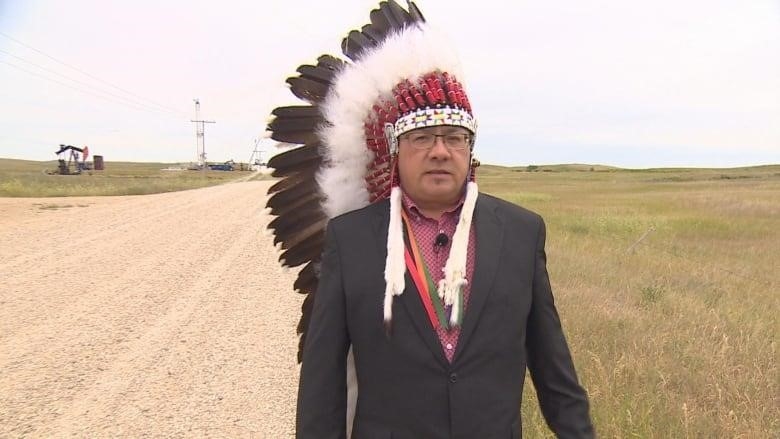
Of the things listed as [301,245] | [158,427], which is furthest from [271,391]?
[301,245]

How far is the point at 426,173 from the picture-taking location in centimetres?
167

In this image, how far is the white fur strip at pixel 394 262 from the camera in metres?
1.55

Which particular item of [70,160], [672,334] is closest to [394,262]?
[672,334]

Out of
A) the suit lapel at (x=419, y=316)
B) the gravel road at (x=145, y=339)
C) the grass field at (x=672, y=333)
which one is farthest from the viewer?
the gravel road at (x=145, y=339)

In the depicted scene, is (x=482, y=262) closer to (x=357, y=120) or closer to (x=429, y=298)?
(x=429, y=298)

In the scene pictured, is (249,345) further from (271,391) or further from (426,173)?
(426,173)

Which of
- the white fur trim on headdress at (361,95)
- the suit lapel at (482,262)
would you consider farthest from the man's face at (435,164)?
the white fur trim on headdress at (361,95)

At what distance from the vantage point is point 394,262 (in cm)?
158

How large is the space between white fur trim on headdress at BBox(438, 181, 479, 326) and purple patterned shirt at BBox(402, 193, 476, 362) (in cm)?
3

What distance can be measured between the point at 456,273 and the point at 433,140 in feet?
1.37

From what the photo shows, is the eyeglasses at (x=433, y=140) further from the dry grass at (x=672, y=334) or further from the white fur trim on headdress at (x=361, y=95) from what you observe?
the dry grass at (x=672, y=334)

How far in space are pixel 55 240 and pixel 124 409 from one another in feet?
24.7

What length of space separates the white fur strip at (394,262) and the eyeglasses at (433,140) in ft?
0.65

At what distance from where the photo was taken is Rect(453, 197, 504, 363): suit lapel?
1.57 metres
